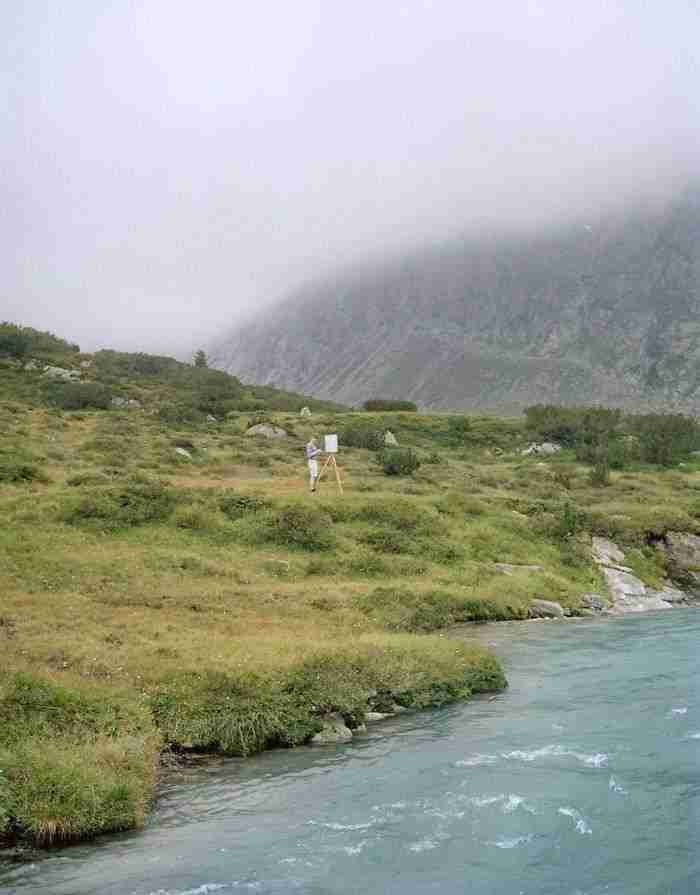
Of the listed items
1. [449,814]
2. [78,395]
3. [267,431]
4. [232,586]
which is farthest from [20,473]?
[78,395]

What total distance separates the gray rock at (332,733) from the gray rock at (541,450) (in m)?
67.2

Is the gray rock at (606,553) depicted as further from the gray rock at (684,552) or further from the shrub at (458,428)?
the shrub at (458,428)

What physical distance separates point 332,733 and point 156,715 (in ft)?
12.3

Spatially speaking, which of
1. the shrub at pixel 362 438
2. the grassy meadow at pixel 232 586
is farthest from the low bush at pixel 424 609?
the shrub at pixel 362 438

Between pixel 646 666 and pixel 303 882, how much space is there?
14963 millimetres

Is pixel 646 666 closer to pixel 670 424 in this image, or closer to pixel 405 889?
pixel 405 889

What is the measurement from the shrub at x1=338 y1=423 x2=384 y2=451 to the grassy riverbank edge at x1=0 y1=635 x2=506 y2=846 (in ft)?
162

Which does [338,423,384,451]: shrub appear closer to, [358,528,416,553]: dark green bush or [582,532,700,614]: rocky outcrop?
[582,532,700,614]: rocky outcrop

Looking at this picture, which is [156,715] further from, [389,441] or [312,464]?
[389,441]

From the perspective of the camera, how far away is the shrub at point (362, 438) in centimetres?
7456

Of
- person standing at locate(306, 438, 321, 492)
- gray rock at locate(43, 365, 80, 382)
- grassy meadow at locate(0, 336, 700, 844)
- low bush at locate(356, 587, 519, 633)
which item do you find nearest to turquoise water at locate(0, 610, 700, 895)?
grassy meadow at locate(0, 336, 700, 844)

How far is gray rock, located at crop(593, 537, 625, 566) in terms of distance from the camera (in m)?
42.2

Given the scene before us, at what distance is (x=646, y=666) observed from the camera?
2456 cm

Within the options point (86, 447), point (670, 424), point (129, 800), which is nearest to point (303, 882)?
point (129, 800)
